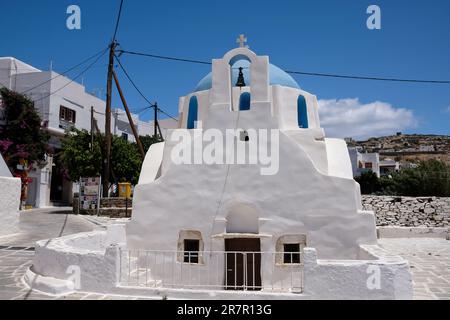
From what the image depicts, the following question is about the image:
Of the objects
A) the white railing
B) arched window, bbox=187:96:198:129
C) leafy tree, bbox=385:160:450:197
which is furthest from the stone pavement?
leafy tree, bbox=385:160:450:197

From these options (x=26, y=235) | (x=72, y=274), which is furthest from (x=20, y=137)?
(x=72, y=274)

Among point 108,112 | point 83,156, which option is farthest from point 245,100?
point 83,156

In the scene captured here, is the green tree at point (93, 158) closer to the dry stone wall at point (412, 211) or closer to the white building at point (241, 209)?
the white building at point (241, 209)

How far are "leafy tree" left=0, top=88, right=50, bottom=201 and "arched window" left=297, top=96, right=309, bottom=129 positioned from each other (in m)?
17.2

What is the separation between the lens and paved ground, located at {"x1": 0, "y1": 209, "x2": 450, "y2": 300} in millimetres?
6340

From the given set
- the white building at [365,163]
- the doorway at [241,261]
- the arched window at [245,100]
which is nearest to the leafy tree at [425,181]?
the arched window at [245,100]

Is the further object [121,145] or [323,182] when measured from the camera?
[121,145]

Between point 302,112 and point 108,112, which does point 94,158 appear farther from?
point 302,112

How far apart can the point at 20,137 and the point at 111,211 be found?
7903 millimetres

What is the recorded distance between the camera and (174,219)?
9.73m

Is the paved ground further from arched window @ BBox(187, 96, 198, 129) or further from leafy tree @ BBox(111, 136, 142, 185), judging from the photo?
leafy tree @ BBox(111, 136, 142, 185)

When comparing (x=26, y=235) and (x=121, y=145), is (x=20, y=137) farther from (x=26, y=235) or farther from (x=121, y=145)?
(x=26, y=235)

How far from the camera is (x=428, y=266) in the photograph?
9.05 m
